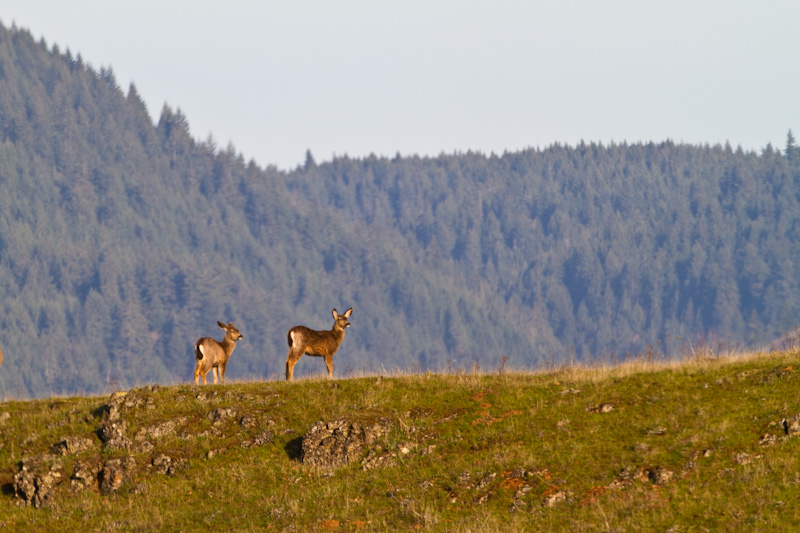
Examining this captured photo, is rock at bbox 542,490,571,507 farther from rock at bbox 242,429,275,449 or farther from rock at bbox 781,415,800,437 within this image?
rock at bbox 242,429,275,449

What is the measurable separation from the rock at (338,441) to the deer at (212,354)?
271 inches

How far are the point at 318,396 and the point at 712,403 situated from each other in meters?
8.31

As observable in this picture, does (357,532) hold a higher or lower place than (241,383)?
lower

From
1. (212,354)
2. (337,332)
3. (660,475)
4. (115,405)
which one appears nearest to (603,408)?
(660,475)

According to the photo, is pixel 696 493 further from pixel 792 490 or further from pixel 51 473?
pixel 51 473

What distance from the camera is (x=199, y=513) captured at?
933 inches

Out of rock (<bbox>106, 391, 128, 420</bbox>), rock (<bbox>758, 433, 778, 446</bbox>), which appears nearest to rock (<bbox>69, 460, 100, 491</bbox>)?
rock (<bbox>106, 391, 128, 420</bbox>)

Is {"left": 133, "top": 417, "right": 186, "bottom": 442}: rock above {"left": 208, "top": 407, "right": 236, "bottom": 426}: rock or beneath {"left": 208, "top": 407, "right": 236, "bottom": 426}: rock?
beneath

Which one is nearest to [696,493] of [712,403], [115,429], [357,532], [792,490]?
[792,490]

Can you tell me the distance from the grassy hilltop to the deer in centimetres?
327

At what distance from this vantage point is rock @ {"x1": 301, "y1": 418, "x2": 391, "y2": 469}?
25219mm

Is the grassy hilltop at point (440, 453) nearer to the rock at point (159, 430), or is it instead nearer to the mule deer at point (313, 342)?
the rock at point (159, 430)

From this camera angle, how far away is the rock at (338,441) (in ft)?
82.7

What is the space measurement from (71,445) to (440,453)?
771cm
